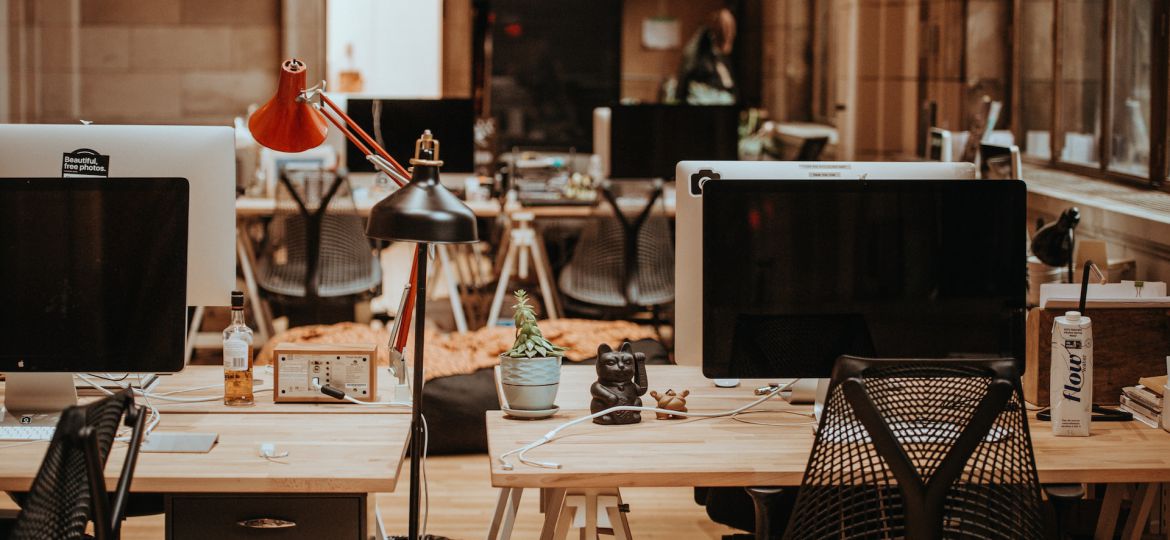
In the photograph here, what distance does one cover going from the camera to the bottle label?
2.74 metres

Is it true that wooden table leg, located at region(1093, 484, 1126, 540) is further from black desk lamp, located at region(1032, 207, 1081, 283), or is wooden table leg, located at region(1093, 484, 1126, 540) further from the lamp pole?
the lamp pole

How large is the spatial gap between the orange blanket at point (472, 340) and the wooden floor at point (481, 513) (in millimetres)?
389

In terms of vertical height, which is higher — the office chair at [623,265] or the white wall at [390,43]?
the white wall at [390,43]

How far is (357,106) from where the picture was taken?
6.82 m

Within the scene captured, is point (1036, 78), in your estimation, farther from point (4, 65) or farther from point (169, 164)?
point (4, 65)

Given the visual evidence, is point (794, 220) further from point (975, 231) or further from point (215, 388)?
point (215, 388)

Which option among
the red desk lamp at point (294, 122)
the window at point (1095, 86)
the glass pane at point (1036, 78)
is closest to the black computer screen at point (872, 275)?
the red desk lamp at point (294, 122)

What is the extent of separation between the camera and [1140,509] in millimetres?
2533

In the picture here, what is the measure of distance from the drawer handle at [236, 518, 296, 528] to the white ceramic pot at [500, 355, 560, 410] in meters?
0.54

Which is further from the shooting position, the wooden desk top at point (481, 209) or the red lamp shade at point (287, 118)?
the wooden desk top at point (481, 209)

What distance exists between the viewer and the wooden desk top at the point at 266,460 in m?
2.26

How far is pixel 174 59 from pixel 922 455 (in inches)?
350

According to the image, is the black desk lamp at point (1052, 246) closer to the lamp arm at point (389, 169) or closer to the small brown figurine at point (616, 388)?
the small brown figurine at point (616, 388)

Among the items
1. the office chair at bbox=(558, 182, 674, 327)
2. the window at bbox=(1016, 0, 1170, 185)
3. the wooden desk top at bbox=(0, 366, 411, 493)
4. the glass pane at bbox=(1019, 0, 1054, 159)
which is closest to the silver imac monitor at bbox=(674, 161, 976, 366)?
the wooden desk top at bbox=(0, 366, 411, 493)
